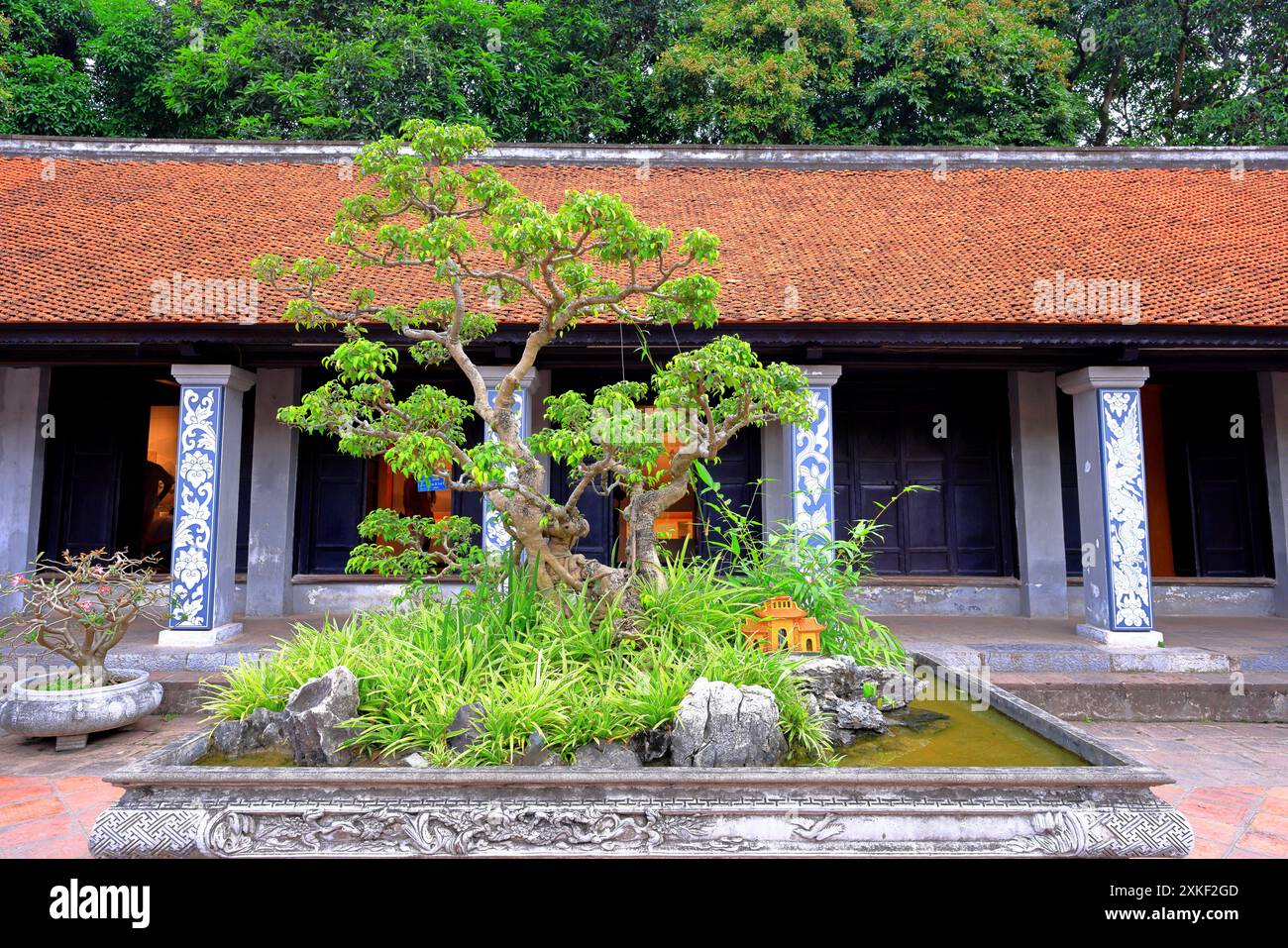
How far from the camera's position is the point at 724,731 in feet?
8.45

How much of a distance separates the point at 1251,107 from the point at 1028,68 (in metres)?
4.03

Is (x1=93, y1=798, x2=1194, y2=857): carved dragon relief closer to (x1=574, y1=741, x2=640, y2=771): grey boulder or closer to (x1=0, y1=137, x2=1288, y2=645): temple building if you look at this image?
(x1=574, y1=741, x2=640, y2=771): grey boulder

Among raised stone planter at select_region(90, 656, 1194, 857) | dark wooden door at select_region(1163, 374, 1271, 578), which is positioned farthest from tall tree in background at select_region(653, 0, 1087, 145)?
raised stone planter at select_region(90, 656, 1194, 857)

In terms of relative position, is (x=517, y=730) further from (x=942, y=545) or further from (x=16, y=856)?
(x=942, y=545)

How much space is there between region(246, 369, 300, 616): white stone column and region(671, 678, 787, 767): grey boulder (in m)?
5.95

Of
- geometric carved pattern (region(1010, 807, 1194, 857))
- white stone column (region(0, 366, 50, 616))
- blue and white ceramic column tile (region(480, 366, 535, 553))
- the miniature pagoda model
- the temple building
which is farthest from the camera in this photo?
white stone column (region(0, 366, 50, 616))

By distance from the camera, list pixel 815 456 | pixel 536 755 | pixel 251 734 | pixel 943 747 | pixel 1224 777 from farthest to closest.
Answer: pixel 815 456 → pixel 1224 777 → pixel 943 747 → pixel 251 734 → pixel 536 755

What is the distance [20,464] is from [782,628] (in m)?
7.66

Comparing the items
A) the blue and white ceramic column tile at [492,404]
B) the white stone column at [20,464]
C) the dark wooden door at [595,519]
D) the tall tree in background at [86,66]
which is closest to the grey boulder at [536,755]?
the blue and white ceramic column tile at [492,404]

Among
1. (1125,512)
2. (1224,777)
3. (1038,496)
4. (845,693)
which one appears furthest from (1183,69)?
(845,693)

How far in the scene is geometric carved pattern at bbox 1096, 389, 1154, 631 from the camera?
19.3 ft

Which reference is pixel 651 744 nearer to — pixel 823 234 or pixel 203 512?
pixel 203 512

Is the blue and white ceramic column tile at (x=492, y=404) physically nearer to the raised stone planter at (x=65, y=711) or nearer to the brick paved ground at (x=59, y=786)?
the brick paved ground at (x=59, y=786)

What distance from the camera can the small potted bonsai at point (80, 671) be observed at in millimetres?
4309
